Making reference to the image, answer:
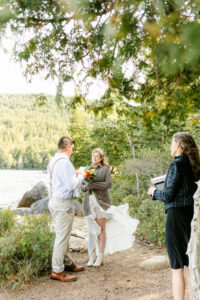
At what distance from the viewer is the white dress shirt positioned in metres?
4.12

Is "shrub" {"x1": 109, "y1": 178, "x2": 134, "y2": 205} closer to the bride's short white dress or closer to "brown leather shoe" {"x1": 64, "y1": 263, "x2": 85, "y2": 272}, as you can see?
the bride's short white dress

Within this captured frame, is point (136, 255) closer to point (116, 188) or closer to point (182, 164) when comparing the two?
point (182, 164)

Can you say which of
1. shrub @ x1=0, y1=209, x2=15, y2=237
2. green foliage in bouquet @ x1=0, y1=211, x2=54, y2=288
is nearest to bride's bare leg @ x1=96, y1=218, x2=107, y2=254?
green foliage in bouquet @ x1=0, y1=211, x2=54, y2=288

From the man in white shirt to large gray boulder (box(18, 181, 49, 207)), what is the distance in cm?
1220

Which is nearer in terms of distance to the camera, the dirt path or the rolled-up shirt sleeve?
the rolled-up shirt sleeve

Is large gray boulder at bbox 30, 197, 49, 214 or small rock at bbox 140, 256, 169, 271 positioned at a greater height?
small rock at bbox 140, 256, 169, 271

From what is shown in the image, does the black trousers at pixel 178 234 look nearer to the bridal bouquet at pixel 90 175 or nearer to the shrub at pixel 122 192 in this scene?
the bridal bouquet at pixel 90 175

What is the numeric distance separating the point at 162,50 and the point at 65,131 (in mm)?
18913

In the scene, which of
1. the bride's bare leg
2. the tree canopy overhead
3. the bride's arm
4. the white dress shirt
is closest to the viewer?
the tree canopy overhead

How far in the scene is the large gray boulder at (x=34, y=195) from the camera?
16000 millimetres

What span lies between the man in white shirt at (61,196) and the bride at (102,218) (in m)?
0.53

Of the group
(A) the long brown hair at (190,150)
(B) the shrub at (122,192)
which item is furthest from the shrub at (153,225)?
(A) the long brown hair at (190,150)

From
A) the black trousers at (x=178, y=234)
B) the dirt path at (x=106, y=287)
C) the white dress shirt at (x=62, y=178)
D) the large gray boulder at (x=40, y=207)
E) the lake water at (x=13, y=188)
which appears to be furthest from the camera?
the lake water at (x=13, y=188)

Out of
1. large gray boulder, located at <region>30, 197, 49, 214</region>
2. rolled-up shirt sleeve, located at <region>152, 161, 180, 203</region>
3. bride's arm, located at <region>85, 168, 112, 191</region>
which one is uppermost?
rolled-up shirt sleeve, located at <region>152, 161, 180, 203</region>
